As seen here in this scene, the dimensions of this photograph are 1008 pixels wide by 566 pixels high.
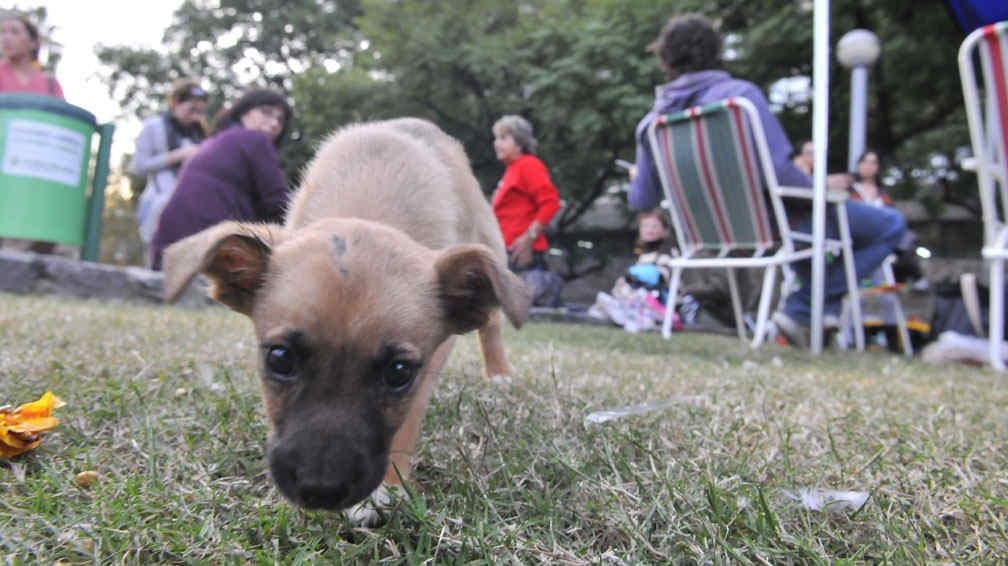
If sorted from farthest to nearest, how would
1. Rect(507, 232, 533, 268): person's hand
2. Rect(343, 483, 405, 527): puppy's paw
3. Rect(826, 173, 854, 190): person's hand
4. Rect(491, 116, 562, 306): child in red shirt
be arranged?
Rect(491, 116, 562, 306): child in red shirt
Rect(507, 232, 533, 268): person's hand
Rect(826, 173, 854, 190): person's hand
Rect(343, 483, 405, 527): puppy's paw

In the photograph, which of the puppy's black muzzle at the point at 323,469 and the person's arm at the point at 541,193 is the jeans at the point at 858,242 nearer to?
the person's arm at the point at 541,193

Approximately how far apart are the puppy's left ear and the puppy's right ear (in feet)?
1.65

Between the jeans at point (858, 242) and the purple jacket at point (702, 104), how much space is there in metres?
0.82

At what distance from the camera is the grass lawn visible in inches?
63.8

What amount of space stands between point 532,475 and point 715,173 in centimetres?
443

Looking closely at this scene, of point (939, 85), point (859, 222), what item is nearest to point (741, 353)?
point (859, 222)

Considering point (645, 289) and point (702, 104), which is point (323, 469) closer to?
point (702, 104)

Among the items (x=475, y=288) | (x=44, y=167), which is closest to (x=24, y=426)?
(x=475, y=288)

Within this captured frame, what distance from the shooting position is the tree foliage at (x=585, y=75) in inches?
559

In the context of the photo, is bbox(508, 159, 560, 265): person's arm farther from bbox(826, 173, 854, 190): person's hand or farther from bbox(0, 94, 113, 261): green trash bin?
bbox(0, 94, 113, 261): green trash bin

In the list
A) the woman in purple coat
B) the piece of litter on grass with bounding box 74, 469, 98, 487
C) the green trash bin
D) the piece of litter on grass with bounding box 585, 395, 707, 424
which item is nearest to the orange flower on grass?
the piece of litter on grass with bounding box 74, 469, 98, 487

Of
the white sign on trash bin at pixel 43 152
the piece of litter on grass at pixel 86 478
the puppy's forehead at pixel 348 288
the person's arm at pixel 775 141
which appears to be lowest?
the white sign on trash bin at pixel 43 152

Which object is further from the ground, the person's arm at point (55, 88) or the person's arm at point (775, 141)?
the person's arm at point (775, 141)

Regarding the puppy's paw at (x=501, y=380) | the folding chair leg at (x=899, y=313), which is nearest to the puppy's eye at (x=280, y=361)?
the puppy's paw at (x=501, y=380)
